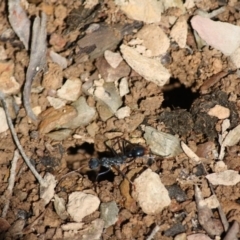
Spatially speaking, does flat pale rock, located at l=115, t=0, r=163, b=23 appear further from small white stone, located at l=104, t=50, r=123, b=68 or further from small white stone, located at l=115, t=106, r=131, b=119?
small white stone, located at l=115, t=106, r=131, b=119

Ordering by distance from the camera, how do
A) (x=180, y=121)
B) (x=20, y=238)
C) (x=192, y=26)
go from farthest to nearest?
(x=192, y=26) → (x=180, y=121) → (x=20, y=238)

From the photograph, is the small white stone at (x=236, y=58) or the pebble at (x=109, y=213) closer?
the pebble at (x=109, y=213)

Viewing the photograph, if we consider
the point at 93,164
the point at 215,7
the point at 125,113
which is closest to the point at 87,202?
the point at 93,164

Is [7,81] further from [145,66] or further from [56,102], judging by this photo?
→ [145,66]

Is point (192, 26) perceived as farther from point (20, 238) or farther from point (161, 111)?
point (20, 238)

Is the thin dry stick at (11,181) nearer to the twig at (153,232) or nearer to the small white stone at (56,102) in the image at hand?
Answer: the small white stone at (56,102)

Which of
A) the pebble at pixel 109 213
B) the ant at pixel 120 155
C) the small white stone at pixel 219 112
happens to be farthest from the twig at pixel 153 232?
the small white stone at pixel 219 112
